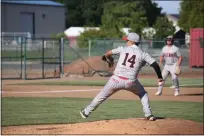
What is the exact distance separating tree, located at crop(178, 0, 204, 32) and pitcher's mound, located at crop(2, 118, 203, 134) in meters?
24.0

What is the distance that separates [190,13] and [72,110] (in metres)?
23.0

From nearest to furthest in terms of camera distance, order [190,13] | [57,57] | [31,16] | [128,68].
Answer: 1. [128,68]
2. [57,57]
3. [190,13]
4. [31,16]

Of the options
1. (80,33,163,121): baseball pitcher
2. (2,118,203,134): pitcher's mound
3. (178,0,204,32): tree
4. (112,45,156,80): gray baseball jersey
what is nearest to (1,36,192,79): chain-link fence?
(178,0,204,32): tree

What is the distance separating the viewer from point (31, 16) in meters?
59.0

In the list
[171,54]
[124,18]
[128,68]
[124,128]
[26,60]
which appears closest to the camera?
[124,128]

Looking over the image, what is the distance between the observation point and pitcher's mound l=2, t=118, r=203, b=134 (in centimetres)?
1026

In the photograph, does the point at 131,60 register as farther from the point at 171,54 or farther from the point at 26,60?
the point at 26,60

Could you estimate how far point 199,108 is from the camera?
53.2 ft

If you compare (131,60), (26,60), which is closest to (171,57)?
(131,60)

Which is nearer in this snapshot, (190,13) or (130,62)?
(130,62)

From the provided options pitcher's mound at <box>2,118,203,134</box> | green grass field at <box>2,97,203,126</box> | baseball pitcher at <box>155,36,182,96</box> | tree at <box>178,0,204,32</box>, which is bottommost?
green grass field at <box>2,97,203,126</box>

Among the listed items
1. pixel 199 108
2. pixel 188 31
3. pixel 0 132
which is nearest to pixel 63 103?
pixel 199 108

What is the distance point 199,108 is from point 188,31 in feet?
78.1

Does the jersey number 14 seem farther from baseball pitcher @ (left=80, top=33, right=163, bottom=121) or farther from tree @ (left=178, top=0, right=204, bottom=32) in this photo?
tree @ (left=178, top=0, right=204, bottom=32)
